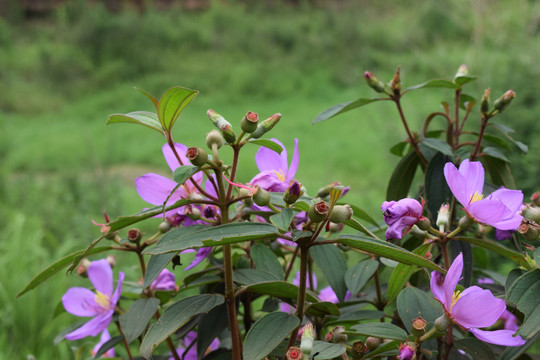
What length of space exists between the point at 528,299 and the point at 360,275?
6.0 inches

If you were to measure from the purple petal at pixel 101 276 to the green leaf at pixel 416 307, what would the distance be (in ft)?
0.83

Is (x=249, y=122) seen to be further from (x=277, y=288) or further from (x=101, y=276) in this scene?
(x=101, y=276)

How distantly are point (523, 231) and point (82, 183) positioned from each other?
8.26ft

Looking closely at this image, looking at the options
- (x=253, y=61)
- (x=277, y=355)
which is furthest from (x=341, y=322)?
(x=253, y=61)

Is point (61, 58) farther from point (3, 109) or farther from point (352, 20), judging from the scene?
point (352, 20)

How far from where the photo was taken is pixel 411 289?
429 mm

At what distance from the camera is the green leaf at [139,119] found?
14.3 inches

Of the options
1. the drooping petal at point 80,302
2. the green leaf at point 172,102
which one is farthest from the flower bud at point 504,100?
the drooping petal at point 80,302

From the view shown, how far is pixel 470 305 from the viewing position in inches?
13.4

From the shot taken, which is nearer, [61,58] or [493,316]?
[493,316]

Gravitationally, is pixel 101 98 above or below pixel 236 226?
below

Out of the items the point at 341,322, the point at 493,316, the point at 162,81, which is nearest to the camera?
the point at 493,316

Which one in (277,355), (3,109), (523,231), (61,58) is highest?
(523,231)

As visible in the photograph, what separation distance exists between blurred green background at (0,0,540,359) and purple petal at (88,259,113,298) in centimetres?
187
